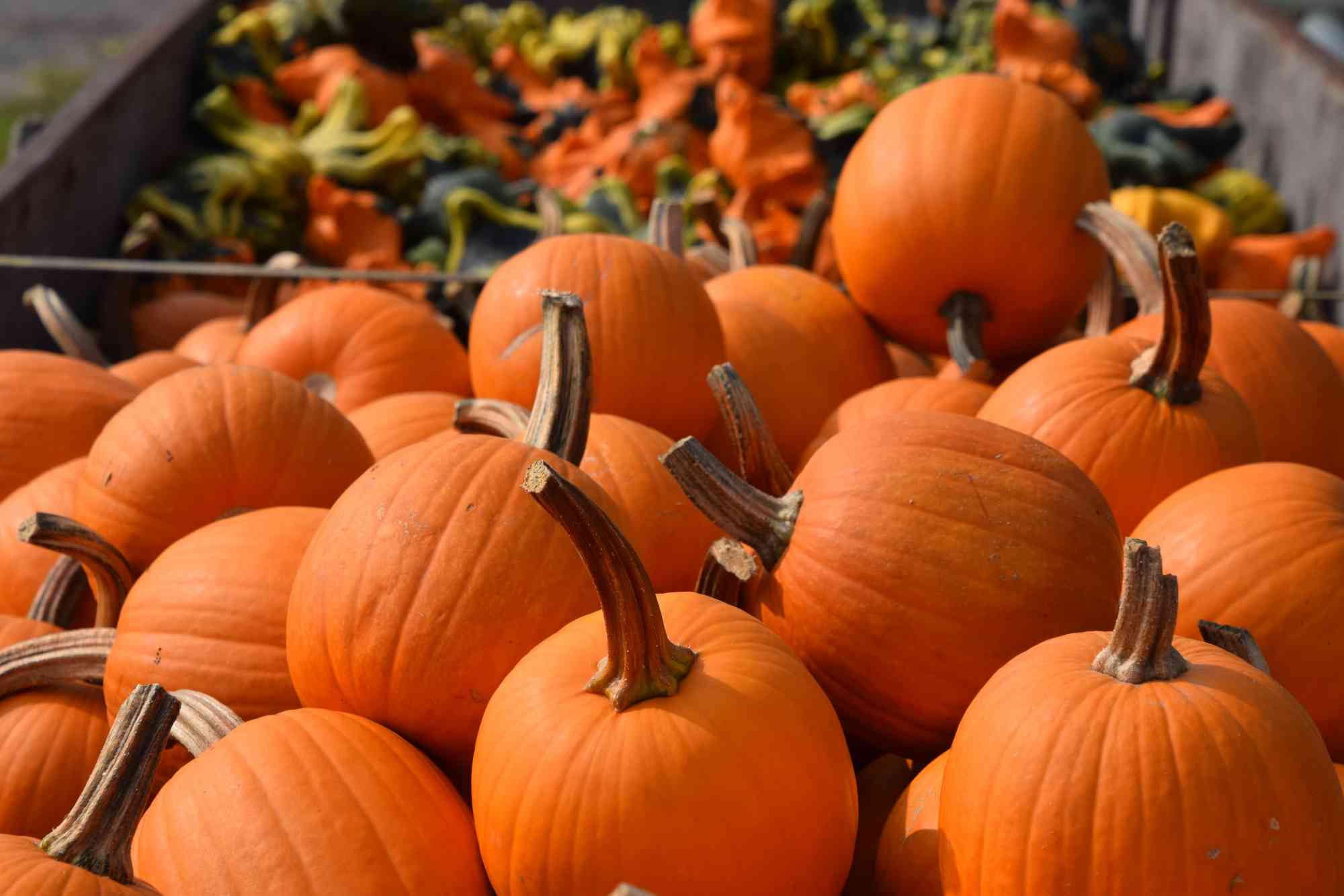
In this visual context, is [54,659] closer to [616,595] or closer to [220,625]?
[220,625]

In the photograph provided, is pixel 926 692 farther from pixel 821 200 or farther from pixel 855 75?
pixel 855 75

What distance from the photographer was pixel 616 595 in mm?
1177

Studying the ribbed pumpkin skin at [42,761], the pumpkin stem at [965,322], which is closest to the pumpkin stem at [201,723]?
the ribbed pumpkin skin at [42,761]

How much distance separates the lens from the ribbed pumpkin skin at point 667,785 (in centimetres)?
116

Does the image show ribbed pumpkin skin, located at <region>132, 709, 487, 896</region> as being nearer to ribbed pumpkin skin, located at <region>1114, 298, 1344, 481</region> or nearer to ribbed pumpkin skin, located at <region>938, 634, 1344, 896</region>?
ribbed pumpkin skin, located at <region>938, 634, 1344, 896</region>

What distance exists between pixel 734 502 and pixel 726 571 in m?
0.13

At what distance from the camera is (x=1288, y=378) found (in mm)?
2111

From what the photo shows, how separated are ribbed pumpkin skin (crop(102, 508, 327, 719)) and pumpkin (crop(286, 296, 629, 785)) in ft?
0.40

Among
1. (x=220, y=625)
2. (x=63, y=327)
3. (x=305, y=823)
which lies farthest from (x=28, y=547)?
(x=305, y=823)

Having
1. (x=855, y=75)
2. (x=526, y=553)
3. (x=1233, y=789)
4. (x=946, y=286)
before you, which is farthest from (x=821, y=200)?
(x=855, y=75)

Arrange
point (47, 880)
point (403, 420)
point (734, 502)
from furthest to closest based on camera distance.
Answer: point (403, 420) < point (734, 502) < point (47, 880)

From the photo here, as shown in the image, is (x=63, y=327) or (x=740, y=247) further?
(x=740, y=247)

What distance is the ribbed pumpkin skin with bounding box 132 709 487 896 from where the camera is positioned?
1193 millimetres

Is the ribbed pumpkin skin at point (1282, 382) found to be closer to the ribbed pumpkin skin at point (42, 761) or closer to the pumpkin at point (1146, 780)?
the pumpkin at point (1146, 780)
